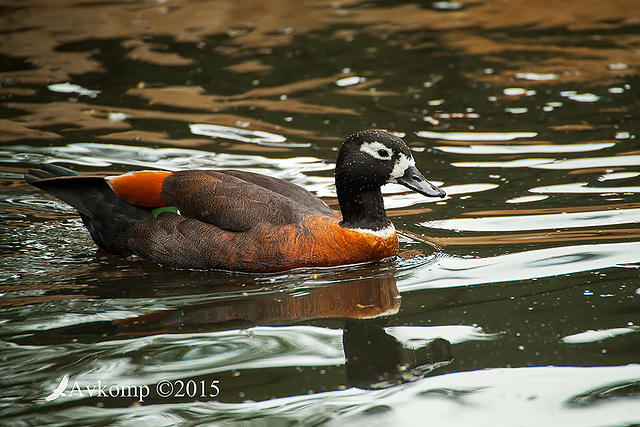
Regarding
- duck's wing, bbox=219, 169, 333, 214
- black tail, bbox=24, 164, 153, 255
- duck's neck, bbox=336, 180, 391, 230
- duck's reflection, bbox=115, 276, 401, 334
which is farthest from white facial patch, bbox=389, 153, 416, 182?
black tail, bbox=24, 164, 153, 255

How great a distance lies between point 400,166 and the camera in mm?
6648

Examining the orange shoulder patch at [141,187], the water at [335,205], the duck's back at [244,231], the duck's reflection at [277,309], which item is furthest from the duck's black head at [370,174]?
the orange shoulder patch at [141,187]

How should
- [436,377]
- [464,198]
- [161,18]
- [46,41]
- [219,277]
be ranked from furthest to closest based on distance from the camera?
[161,18] → [46,41] → [464,198] → [219,277] → [436,377]

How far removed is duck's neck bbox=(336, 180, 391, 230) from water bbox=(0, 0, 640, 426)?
372 millimetres

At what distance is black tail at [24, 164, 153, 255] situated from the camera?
275 inches

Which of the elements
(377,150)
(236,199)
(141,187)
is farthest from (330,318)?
(141,187)

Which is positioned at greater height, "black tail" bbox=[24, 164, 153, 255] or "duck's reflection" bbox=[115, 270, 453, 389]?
"black tail" bbox=[24, 164, 153, 255]

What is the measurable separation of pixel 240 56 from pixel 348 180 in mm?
7148

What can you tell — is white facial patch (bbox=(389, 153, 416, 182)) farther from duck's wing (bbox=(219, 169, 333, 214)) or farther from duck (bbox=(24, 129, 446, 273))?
duck's wing (bbox=(219, 169, 333, 214))

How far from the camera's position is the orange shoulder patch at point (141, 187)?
22.8ft

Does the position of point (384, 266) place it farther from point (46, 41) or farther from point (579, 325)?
point (46, 41)

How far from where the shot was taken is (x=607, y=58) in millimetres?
12656

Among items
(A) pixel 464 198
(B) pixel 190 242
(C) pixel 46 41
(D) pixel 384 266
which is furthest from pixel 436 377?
(C) pixel 46 41

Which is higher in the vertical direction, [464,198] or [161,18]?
[161,18]
